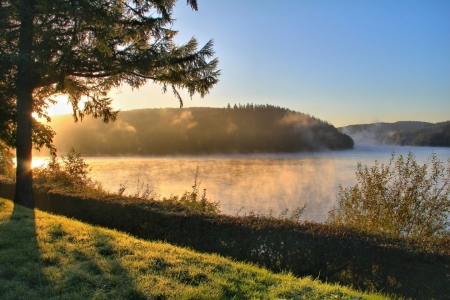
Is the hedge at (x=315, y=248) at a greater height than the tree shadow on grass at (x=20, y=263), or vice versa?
the tree shadow on grass at (x=20, y=263)

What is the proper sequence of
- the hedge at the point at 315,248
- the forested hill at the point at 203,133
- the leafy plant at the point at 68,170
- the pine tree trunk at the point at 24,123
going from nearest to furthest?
the hedge at the point at 315,248
the pine tree trunk at the point at 24,123
the leafy plant at the point at 68,170
the forested hill at the point at 203,133

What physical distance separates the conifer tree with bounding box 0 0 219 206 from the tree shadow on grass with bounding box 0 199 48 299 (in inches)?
174

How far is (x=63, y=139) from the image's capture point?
187 ft

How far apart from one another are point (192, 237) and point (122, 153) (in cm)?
6834

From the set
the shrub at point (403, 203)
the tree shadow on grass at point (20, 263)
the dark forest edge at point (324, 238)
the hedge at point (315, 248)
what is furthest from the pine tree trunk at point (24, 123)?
the shrub at point (403, 203)

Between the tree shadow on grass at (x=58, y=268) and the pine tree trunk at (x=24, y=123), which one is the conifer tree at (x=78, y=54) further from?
the tree shadow on grass at (x=58, y=268)

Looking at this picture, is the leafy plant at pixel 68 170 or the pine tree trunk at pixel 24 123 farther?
the leafy plant at pixel 68 170

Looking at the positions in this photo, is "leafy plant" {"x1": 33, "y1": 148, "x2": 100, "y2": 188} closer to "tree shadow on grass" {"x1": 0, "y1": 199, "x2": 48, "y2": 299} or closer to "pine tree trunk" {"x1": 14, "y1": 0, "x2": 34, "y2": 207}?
"pine tree trunk" {"x1": 14, "y1": 0, "x2": 34, "y2": 207}

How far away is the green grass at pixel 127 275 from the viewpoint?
11.6 ft

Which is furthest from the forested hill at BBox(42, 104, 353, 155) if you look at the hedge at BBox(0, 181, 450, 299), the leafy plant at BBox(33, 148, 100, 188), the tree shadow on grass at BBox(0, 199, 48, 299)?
the hedge at BBox(0, 181, 450, 299)

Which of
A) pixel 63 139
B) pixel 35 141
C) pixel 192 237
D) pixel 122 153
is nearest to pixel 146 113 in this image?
pixel 122 153

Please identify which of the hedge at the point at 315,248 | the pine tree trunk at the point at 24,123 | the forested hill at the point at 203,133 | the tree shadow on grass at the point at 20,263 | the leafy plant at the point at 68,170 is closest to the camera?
the tree shadow on grass at the point at 20,263

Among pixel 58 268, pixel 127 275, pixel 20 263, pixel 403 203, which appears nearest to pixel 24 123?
pixel 20 263

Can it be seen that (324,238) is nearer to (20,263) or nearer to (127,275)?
(127,275)
